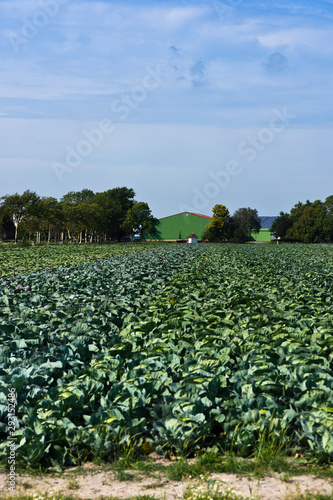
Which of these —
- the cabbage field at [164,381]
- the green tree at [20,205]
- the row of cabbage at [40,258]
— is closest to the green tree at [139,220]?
the green tree at [20,205]

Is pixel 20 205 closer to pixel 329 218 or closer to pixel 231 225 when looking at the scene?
pixel 231 225

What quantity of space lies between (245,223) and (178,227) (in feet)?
59.2

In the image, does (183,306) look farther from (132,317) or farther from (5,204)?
(5,204)

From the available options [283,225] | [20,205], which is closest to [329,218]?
[283,225]

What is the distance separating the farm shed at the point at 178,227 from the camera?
116688 mm

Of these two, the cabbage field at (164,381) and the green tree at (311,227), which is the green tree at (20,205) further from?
the green tree at (311,227)

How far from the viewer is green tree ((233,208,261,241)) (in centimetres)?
11701

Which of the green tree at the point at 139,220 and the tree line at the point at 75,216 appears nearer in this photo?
the tree line at the point at 75,216

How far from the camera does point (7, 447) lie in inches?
170

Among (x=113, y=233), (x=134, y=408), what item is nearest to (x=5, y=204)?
(x=113, y=233)

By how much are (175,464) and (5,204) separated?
63.8 m

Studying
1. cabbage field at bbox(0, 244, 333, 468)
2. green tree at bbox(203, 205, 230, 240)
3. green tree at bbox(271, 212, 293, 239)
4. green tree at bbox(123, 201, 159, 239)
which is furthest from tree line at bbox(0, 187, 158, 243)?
cabbage field at bbox(0, 244, 333, 468)

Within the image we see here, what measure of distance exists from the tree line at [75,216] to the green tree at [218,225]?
47.5 ft

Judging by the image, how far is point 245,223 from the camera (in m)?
120
